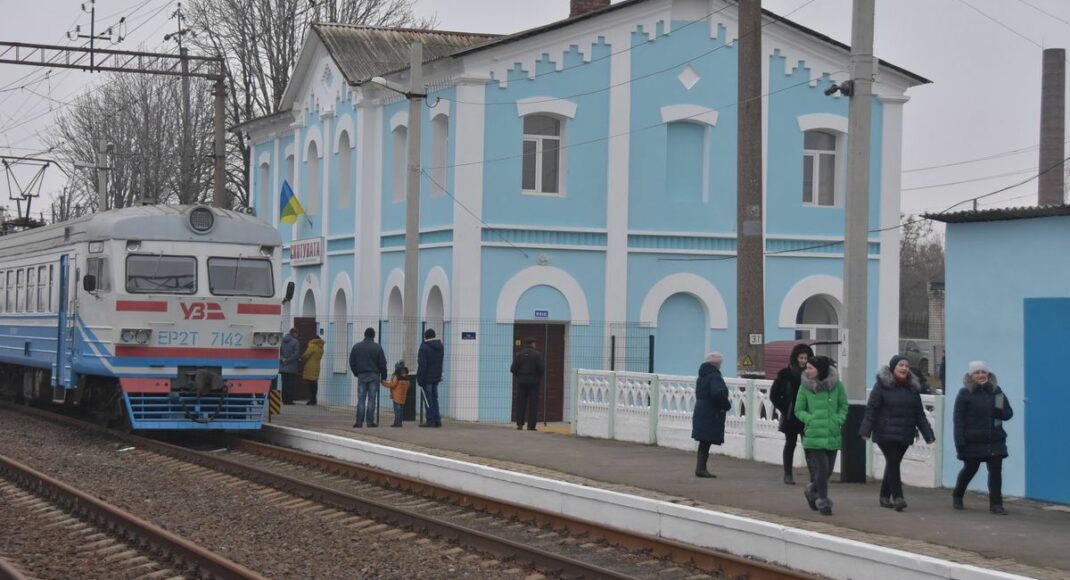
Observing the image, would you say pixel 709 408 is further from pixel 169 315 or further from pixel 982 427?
pixel 169 315

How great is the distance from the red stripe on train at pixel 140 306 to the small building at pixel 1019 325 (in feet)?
37.2

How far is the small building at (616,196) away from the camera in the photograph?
28.7 meters

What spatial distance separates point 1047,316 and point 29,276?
58.2 ft

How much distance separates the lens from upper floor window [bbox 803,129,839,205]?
3128 centimetres

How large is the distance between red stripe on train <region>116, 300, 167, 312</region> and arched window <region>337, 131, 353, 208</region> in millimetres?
13310

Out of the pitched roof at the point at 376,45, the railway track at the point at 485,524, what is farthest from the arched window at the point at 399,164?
the railway track at the point at 485,524

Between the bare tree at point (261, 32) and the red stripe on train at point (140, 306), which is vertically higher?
the bare tree at point (261, 32)

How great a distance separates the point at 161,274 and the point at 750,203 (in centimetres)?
875

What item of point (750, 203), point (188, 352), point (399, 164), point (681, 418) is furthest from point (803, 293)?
point (188, 352)

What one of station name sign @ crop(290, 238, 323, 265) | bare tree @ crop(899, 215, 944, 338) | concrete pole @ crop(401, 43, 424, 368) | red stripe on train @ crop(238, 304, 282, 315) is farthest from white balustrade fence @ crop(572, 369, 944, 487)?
bare tree @ crop(899, 215, 944, 338)

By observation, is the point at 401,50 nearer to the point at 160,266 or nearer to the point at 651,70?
the point at 651,70

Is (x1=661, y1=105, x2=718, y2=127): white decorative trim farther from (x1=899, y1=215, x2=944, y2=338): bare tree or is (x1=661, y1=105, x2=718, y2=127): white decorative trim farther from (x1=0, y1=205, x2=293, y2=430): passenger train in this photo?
(x1=899, y1=215, x2=944, y2=338): bare tree

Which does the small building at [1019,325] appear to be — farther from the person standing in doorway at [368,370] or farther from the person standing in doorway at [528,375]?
the person standing in doorway at [368,370]

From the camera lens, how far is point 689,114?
98.2 feet
